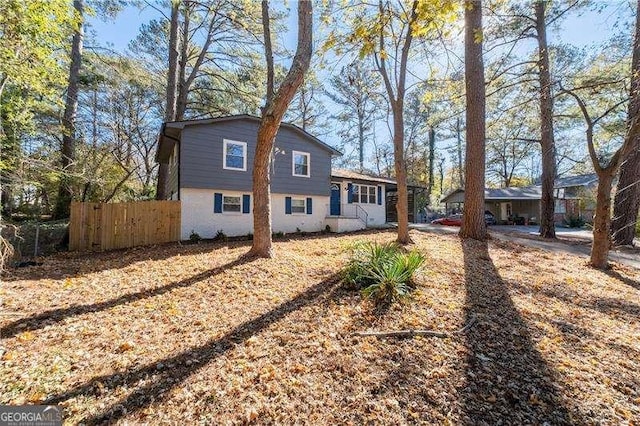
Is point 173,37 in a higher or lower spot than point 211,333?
higher

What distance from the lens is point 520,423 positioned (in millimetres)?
2258

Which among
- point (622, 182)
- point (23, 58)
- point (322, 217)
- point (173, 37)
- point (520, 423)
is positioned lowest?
point (520, 423)

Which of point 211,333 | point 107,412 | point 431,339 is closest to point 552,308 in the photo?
point 431,339

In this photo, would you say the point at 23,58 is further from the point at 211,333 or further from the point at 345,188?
the point at 345,188

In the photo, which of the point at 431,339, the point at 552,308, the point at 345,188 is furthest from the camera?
the point at 345,188

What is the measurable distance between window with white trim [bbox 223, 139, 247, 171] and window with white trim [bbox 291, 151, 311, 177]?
2.66 meters

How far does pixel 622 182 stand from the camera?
9781 mm

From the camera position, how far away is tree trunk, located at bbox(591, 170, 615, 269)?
6.77 m

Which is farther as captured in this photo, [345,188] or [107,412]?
[345,188]

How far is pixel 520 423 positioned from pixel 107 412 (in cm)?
311

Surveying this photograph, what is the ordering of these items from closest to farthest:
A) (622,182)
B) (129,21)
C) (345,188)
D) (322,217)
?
(622,182)
(129,21)
(322,217)
(345,188)

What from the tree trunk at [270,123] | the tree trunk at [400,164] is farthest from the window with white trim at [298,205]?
the tree trunk at [270,123]

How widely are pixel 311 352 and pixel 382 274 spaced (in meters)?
1.83

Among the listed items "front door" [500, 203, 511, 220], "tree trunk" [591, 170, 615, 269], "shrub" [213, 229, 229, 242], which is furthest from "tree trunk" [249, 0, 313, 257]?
"front door" [500, 203, 511, 220]
